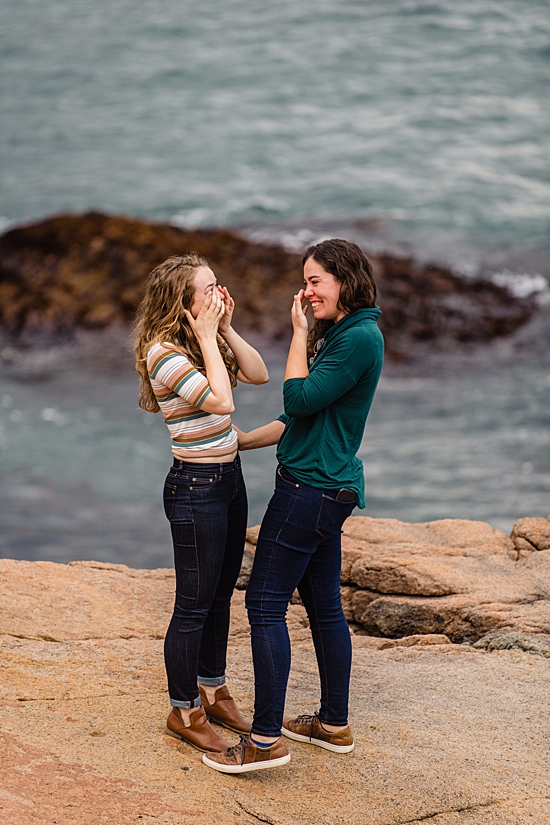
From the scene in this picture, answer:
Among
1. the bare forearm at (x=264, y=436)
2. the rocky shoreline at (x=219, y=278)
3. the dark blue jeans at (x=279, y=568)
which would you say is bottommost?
the rocky shoreline at (x=219, y=278)

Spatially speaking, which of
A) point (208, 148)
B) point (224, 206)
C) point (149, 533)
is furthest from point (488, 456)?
point (208, 148)

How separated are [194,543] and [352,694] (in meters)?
1.15

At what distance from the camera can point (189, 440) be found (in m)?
2.74

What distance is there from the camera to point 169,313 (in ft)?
8.97

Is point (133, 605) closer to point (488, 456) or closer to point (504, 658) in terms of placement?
point (504, 658)

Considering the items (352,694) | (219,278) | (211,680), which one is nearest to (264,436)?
(211,680)

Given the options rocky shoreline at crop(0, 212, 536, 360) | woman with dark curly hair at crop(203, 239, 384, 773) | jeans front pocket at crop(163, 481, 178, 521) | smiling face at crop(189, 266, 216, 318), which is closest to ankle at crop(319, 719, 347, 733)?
woman with dark curly hair at crop(203, 239, 384, 773)

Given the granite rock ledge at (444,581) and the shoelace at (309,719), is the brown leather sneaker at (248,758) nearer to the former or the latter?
the shoelace at (309,719)

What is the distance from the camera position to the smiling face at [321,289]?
265 cm

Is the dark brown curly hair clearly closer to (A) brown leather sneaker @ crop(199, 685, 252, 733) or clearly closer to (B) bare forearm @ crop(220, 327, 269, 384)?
(B) bare forearm @ crop(220, 327, 269, 384)

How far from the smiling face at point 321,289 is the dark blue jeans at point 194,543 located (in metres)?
0.59

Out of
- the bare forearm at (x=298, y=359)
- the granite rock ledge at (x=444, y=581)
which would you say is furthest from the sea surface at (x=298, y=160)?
the bare forearm at (x=298, y=359)

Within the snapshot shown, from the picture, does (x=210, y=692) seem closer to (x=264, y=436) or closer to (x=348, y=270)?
(x=264, y=436)

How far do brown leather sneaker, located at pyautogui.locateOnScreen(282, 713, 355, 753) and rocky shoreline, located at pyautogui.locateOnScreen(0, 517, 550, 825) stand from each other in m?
0.04
